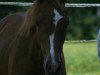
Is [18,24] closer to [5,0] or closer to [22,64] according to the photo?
[22,64]

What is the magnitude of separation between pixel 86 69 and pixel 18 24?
5.60 metres

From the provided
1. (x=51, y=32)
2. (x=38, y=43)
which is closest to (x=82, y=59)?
(x=38, y=43)

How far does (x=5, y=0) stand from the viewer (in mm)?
11586

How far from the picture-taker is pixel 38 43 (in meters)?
5.38

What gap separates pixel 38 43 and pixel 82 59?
6.65 m

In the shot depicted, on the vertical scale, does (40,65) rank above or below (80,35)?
above

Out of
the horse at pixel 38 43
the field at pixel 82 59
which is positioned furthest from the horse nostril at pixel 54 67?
the field at pixel 82 59

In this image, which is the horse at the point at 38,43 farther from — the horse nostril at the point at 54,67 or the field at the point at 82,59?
the field at the point at 82,59

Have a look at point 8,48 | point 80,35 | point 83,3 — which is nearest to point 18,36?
point 8,48

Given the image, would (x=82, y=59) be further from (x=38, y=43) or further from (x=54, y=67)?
(x=54, y=67)

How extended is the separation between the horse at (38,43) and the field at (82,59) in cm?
543

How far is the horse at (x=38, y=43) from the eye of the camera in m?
5.16

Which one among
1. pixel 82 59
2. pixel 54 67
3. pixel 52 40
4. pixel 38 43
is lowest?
pixel 82 59

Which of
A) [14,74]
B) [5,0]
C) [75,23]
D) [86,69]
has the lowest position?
[86,69]
